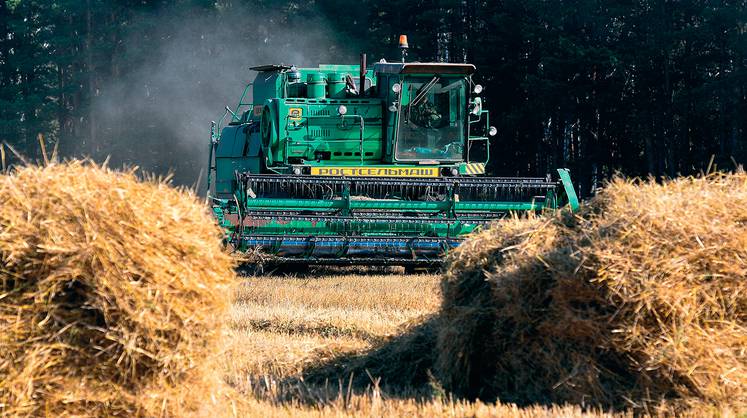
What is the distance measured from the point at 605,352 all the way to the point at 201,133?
118 feet

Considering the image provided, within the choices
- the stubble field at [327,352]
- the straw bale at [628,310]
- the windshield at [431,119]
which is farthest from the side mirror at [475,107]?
the straw bale at [628,310]

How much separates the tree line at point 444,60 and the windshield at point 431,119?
21.5 feet

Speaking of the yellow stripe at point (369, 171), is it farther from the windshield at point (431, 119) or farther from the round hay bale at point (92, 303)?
the round hay bale at point (92, 303)

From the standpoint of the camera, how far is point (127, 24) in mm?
46375

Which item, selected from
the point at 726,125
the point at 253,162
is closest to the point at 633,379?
the point at 253,162

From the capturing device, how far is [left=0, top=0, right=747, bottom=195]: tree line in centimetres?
2911

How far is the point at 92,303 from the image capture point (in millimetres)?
4750

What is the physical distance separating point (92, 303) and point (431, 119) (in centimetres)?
1091

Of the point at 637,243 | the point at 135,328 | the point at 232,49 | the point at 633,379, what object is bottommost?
the point at 633,379

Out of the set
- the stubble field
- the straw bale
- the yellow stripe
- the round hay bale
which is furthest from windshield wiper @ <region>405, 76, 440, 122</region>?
the round hay bale

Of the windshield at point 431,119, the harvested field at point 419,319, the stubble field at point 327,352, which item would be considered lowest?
the stubble field at point 327,352

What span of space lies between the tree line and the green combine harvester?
268 inches

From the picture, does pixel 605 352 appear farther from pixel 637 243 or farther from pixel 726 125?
pixel 726 125

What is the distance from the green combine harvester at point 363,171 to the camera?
12922 mm
